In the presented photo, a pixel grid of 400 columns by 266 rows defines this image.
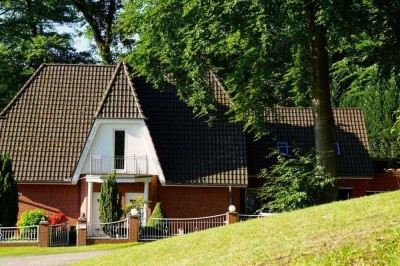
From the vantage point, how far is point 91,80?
33375 millimetres

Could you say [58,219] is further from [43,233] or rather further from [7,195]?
[43,233]

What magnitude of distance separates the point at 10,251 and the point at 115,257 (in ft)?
25.4

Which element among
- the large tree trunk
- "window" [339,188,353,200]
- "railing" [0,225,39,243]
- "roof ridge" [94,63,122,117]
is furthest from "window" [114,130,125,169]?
"window" [339,188,353,200]

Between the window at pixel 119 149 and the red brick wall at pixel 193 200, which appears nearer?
the window at pixel 119 149

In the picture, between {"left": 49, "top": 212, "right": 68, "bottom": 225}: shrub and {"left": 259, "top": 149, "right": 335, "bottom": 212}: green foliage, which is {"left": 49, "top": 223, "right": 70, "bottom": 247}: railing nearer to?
{"left": 49, "top": 212, "right": 68, "bottom": 225}: shrub

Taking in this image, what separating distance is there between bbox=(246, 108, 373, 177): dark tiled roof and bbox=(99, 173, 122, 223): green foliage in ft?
27.7

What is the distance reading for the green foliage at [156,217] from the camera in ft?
87.3

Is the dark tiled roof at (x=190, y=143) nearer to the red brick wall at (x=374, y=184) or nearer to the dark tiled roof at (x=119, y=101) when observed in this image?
the dark tiled roof at (x=119, y=101)

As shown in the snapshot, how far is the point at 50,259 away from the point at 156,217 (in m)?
7.59

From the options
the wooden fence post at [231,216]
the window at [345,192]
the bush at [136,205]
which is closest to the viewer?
the wooden fence post at [231,216]

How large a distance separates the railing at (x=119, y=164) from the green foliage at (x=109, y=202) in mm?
1943

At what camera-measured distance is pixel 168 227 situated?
1051 inches

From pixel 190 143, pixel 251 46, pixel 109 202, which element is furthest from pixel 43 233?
pixel 251 46

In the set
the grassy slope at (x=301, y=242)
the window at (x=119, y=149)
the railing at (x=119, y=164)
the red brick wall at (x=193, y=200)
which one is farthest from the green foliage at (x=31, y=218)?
the grassy slope at (x=301, y=242)
